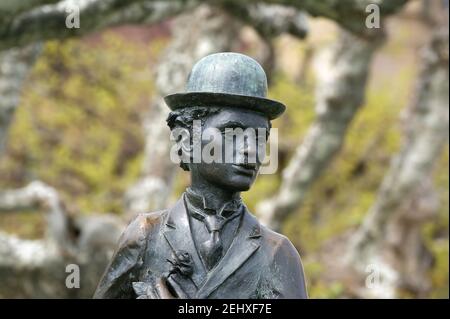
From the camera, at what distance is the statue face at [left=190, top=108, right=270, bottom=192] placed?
397 centimetres

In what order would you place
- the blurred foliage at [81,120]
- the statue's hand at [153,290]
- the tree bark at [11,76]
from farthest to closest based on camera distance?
1. the blurred foliage at [81,120]
2. the tree bark at [11,76]
3. the statue's hand at [153,290]

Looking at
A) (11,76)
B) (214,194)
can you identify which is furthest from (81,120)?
(214,194)

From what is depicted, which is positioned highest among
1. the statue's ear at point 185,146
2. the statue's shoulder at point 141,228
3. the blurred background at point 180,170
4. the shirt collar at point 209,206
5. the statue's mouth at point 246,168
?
the blurred background at point 180,170

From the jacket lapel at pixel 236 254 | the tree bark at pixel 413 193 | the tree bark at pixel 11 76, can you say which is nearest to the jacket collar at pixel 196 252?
the jacket lapel at pixel 236 254

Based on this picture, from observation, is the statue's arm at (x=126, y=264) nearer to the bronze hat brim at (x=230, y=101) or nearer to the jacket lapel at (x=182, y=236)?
the jacket lapel at (x=182, y=236)

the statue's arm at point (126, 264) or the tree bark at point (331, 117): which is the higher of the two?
the tree bark at point (331, 117)

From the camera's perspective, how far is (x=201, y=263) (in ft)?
13.0

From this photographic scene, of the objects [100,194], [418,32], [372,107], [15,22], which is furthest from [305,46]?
[15,22]

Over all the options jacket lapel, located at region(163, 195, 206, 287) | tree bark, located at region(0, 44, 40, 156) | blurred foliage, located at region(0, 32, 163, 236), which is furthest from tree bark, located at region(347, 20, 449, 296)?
jacket lapel, located at region(163, 195, 206, 287)

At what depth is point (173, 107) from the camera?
417 centimetres

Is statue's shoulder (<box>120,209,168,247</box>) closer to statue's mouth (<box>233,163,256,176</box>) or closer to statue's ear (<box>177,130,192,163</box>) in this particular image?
statue's ear (<box>177,130,192,163</box>)

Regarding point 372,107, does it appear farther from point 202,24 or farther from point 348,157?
point 202,24

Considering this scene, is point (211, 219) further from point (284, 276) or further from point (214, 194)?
point (284, 276)

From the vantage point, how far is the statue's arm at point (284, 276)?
397cm
